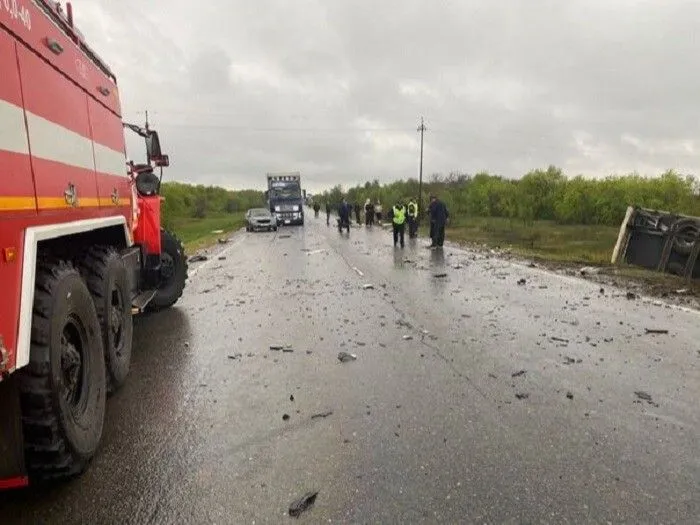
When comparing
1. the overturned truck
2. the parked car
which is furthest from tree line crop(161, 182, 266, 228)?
the overturned truck

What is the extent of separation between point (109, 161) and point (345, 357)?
293cm

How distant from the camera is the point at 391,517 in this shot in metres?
2.69

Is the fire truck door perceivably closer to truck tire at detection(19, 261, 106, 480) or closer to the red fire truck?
the red fire truck

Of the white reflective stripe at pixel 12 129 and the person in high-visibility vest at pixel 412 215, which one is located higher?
the white reflective stripe at pixel 12 129

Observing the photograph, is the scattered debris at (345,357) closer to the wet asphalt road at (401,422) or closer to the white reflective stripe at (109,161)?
the wet asphalt road at (401,422)

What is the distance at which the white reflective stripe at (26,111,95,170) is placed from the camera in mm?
2904

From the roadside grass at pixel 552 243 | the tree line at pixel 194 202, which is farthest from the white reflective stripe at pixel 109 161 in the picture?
the tree line at pixel 194 202

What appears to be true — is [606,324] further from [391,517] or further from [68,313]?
[68,313]

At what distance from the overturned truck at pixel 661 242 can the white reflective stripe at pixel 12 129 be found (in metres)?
13.8

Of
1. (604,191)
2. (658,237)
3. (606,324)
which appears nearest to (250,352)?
(606,324)

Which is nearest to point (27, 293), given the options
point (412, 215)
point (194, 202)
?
point (412, 215)

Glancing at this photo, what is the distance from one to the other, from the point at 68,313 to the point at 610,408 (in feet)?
12.7

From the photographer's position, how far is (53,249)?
3.57m

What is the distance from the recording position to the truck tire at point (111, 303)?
421cm
